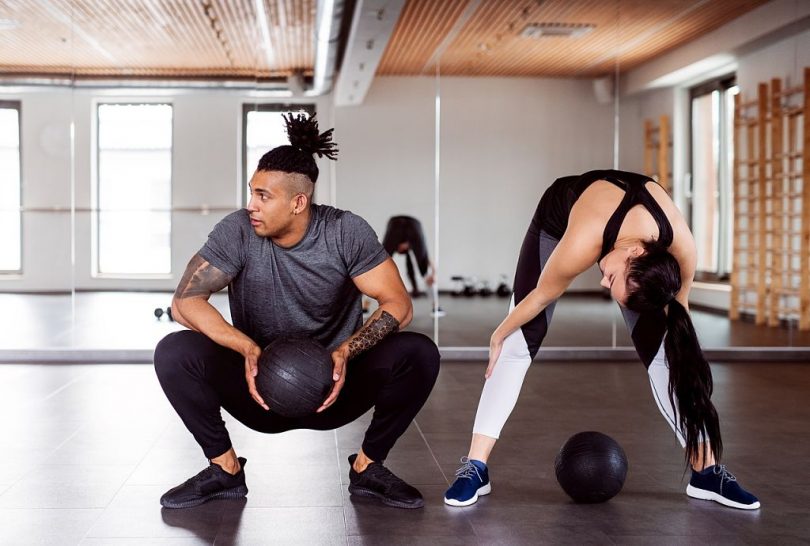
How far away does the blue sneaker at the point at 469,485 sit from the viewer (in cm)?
256

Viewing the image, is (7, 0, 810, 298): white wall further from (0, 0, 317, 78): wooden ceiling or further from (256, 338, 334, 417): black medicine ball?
(256, 338, 334, 417): black medicine ball

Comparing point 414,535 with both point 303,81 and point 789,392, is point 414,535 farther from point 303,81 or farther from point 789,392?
point 303,81

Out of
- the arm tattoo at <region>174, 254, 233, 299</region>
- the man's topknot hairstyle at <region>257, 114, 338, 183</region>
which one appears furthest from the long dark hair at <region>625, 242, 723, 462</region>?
the arm tattoo at <region>174, 254, 233, 299</region>

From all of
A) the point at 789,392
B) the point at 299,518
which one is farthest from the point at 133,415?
the point at 789,392

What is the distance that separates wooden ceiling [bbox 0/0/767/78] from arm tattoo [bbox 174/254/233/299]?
359 cm

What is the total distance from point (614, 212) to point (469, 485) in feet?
2.90

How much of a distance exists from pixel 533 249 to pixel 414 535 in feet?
3.01

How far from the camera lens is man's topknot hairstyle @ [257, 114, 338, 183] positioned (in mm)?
2521

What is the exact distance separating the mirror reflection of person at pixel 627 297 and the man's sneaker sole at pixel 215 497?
0.60 metres

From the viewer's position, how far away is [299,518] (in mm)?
2426

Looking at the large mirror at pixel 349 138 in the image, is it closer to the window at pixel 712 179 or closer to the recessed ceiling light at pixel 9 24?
the recessed ceiling light at pixel 9 24

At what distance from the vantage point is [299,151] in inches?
101

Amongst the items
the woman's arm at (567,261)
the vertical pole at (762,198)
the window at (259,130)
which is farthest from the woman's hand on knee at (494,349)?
the vertical pole at (762,198)

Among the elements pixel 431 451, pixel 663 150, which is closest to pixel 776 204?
pixel 663 150
